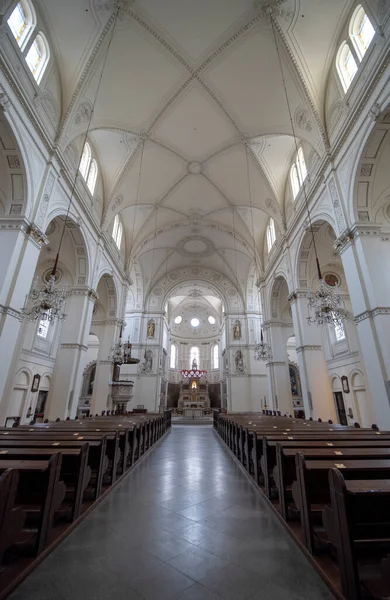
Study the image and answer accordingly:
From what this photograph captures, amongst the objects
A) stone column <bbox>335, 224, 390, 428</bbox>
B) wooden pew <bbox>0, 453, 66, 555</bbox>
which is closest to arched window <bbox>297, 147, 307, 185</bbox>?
stone column <bbox>335, 224, 390, 428</bbox>

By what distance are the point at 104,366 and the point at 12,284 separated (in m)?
9.03

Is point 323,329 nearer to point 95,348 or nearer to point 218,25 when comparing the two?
point 218,25

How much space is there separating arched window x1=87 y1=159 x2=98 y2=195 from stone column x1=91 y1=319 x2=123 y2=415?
7377 millimetres

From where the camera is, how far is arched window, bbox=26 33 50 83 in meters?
7.96

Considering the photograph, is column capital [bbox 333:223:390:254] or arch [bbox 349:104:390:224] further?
column capital [bbox 333:223:390:254]

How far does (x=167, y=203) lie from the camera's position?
1672cm

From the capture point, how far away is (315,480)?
8.40 feet

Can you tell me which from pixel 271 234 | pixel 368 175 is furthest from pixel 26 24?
pixel 271 234

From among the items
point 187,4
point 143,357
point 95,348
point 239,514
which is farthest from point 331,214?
point 95,348

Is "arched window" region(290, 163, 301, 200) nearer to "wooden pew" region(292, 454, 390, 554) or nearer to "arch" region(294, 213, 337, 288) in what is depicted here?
"arch" region(294, 213, 337, 288)

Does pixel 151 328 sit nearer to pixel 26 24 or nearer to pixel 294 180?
pixel 294 180

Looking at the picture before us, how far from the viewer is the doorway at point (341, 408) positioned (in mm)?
11430

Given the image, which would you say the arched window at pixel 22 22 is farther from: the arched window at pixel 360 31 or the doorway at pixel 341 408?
the doorway at pixel 341 408

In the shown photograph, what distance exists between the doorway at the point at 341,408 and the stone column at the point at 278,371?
275 cm
